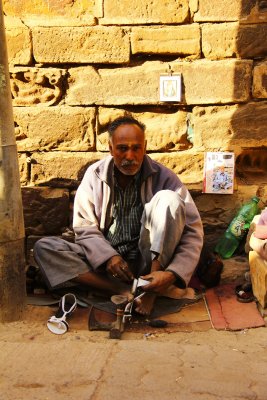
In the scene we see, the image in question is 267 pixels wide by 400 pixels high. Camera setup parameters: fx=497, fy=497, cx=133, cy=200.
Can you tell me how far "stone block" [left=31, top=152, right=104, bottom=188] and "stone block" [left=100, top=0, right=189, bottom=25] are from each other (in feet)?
3.67

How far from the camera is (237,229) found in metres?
3.93

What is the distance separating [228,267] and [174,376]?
1.62 metres

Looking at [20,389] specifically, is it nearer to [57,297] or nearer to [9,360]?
[9,360]

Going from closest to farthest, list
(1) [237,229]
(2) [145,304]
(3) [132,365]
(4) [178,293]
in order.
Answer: (3) [132,365] < (2) [145,304] < (4) [178,293] < (1) [237,229]

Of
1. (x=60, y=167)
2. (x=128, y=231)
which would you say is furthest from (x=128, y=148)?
(x=60, y=167)

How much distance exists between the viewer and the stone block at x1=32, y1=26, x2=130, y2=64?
4012 mm

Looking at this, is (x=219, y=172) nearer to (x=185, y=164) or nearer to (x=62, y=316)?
(x=185, y=164)

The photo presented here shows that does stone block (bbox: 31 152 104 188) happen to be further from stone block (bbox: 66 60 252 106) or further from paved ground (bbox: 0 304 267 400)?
paved ground (bbox: 0 304 267 400)

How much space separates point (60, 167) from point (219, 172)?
133 cm

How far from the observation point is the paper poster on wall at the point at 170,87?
4008 mm

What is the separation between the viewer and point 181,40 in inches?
157

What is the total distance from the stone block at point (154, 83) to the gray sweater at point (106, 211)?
0.73m

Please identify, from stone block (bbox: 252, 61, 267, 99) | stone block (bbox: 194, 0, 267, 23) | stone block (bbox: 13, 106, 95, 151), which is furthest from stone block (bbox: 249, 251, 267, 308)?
stone block (bbox: 194, 0, 267, 23)

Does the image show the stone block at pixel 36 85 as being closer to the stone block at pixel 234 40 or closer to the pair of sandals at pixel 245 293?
the stone block at pixel 234 40
